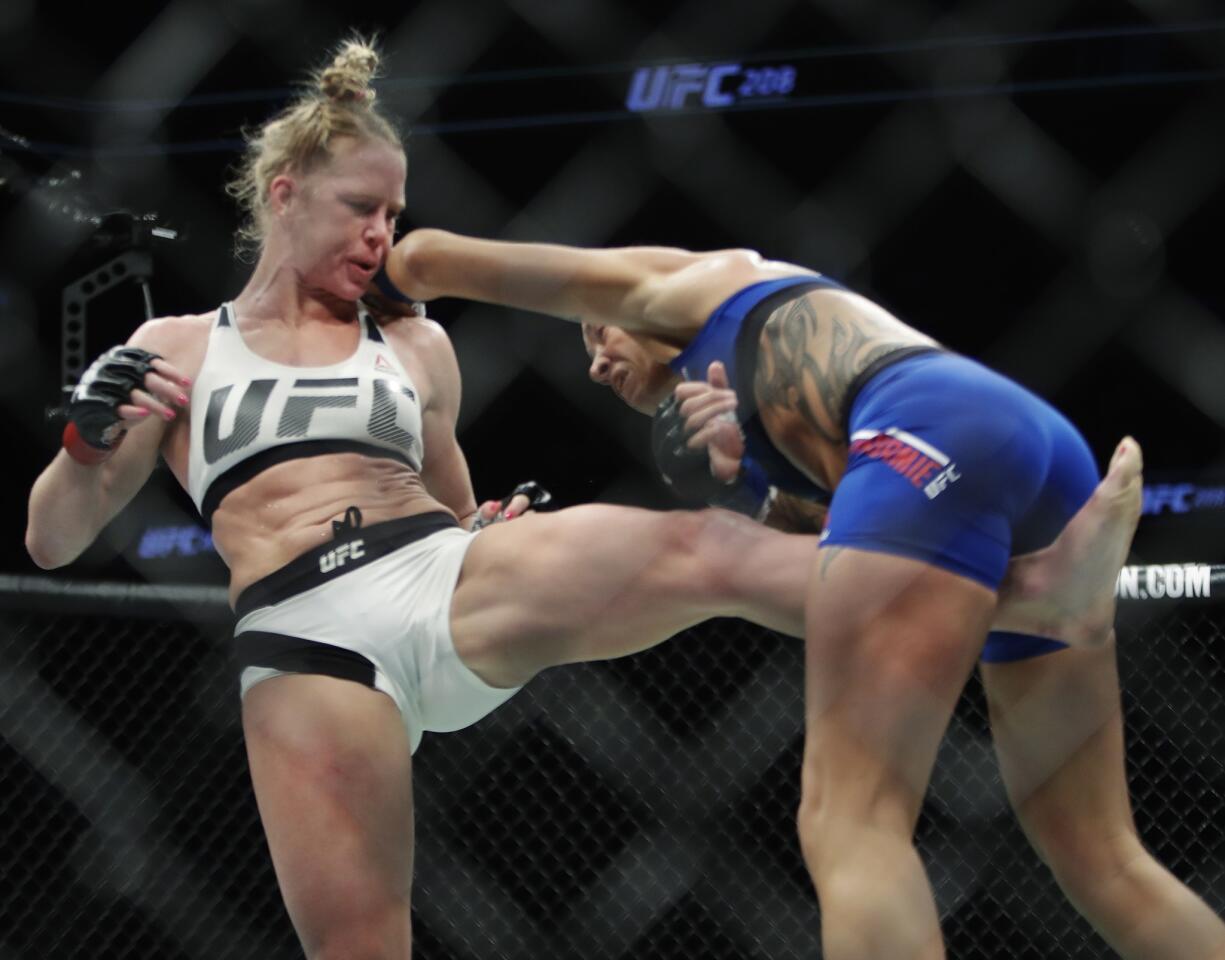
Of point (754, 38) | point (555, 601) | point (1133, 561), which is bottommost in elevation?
point (1133, 561)

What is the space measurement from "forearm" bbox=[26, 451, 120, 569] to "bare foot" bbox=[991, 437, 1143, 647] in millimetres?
1078

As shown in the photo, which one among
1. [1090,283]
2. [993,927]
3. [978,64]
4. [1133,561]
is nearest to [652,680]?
[993,927]

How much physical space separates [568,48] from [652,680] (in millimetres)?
1874

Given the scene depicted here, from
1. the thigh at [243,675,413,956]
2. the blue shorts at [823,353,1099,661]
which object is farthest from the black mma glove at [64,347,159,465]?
the blue shorts at [823,353,1099,661]

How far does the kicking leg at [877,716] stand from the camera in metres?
1.23

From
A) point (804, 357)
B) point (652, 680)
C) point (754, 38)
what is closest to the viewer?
point (804, 357)

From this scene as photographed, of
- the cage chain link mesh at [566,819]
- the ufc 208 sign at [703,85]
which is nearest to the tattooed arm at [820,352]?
the cage chain link mesh at [566,819]

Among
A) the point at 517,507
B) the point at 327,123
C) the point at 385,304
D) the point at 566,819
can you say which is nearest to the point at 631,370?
the point at 517,507

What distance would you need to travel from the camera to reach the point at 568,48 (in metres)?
3.83

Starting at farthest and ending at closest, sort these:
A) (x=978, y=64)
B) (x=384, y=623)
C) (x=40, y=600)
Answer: (x=978, y=64), (x=40, y=600), (x=384, y=623)

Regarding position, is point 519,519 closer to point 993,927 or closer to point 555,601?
point 555,601

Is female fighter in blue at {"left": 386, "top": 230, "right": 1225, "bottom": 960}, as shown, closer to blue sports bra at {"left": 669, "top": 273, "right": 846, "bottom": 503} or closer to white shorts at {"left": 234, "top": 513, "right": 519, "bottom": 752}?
blue sports bra at {"left": 669, "top": 273, "right": 846, "bottom": 503}

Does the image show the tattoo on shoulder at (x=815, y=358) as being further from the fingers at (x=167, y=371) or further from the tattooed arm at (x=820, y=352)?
the fingers at (x=167, y=371)

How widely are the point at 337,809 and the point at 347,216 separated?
0.73 m
